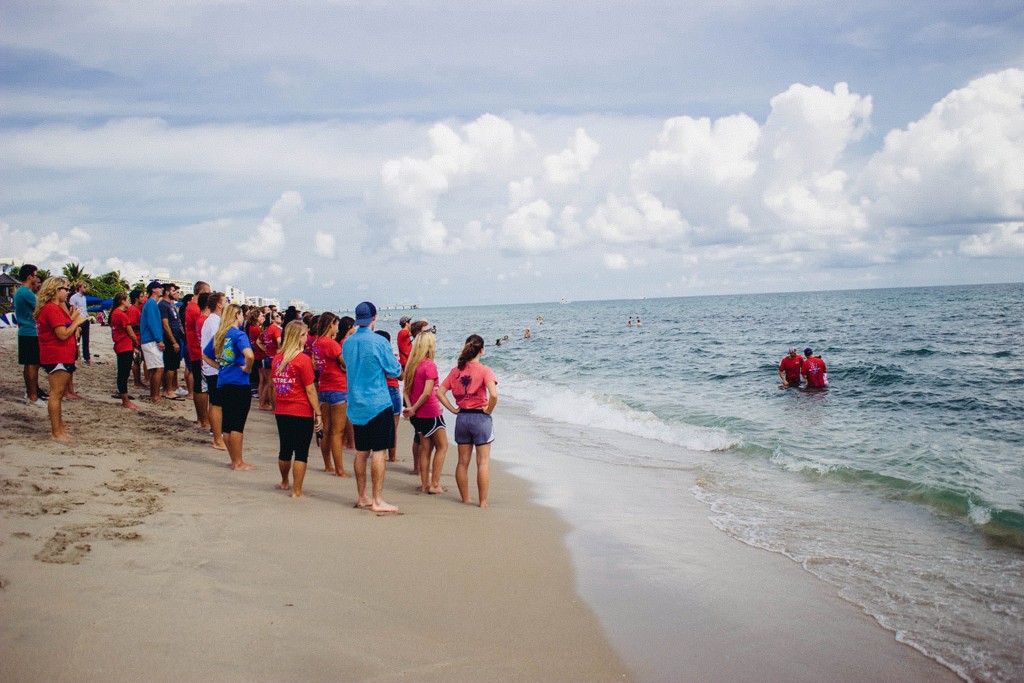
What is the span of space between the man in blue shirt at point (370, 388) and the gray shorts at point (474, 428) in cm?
84

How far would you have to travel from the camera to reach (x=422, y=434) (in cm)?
735

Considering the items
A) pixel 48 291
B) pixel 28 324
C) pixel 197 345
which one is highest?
pixel 48 291

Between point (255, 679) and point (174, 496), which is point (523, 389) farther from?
point (255, 679)

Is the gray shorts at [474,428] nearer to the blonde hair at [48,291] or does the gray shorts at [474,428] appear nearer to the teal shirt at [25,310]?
the blonde hair at [48,291]

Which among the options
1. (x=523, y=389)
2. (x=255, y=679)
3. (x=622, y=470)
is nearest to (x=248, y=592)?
(x=255, y=679)

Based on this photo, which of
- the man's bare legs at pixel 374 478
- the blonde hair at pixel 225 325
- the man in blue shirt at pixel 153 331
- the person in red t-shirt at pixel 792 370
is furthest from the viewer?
the person in red t-shirt at pixel 792 370

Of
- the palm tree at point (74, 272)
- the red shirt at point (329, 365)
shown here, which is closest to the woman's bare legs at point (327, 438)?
the red shirt at point (329, 365)

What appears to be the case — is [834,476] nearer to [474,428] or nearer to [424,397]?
[474,428]

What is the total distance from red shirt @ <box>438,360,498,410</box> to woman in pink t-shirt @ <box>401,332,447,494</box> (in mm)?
283

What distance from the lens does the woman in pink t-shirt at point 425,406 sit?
6949mm

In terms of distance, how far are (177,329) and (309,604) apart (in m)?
8.57

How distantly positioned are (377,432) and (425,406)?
122cm

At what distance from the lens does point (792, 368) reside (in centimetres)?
1931

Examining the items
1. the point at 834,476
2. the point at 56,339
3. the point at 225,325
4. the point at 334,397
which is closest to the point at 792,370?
the point at 834,476
